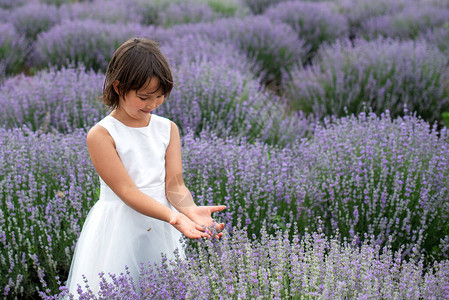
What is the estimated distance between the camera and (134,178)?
1772 mm

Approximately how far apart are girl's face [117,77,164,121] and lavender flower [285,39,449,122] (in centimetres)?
302

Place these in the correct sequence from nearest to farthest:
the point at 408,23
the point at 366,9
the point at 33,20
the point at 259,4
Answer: the point at 408,23, the point at 33,20, the point at 366,9, the point at 259,4

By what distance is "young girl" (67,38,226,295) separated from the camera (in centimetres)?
167

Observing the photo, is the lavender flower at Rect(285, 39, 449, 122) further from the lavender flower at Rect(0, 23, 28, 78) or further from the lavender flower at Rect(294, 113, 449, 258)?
the lavender flower at Rect(0, 23, 28, 78)

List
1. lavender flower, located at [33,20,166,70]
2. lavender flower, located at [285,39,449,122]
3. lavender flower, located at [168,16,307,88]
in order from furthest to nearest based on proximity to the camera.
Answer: lavender flower, located at [168,16,307,88], lavender flower, located at [33,20,166,70], lavender flower, located at [285,39,449,122]

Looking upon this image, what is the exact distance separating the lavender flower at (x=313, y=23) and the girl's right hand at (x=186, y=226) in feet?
21.5

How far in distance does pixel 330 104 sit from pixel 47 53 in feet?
12.7

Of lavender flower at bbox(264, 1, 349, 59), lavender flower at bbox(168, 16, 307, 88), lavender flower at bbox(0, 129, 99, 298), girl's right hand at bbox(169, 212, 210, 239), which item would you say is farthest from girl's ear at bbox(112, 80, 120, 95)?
lavender flower at bbox(264, 1, 349, 59)

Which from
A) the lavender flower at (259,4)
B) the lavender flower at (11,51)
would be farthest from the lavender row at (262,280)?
the lavender flower at (259,4)

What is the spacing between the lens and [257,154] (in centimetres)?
288

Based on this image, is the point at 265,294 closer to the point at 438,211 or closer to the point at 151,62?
the point at 151,62

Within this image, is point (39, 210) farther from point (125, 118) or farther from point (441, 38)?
point (441, 38)

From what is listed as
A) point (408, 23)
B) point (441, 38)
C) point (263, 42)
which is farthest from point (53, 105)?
point (408, 23)

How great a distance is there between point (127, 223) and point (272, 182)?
1.03 metres
